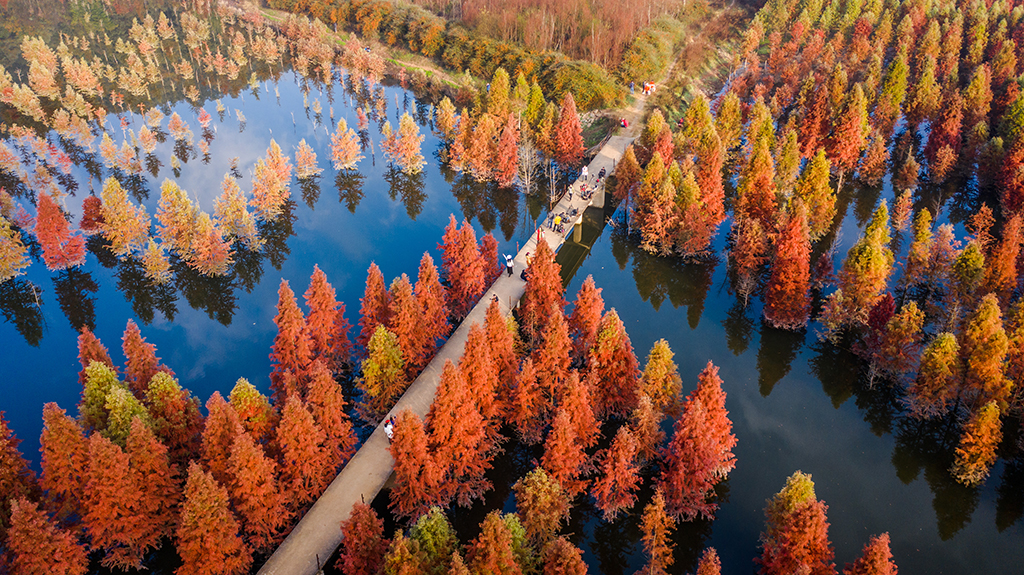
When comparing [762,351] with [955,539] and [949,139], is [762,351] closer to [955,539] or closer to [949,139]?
[955,539]

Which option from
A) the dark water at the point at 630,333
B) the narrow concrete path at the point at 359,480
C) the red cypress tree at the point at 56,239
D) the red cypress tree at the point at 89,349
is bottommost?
the dark water at the point at 630,333

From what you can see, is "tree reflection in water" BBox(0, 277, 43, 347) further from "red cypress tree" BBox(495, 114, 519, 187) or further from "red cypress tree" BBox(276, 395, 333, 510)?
"red cypress tree" BBox(495, 114, 519, 187)

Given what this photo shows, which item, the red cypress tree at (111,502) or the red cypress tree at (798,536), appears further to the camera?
the red cypress tree at (111,502)

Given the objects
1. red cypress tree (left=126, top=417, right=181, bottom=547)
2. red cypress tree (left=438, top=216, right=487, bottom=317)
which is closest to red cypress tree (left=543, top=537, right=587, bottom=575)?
red cypress tree (left=126, top=417, right=181, bottom=547)

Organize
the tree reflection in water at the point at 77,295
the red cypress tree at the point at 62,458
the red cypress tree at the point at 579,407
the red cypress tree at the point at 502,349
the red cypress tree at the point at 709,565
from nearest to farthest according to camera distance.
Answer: the red cypress tree at the point at 709,565, the red cypress tree at the point at 62,458, the red cypress tree at the point at 579,407, the red cypress tree at the point at 502,349, the tree reflection in water at the point at 77,295

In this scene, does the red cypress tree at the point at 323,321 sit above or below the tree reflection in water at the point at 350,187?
above

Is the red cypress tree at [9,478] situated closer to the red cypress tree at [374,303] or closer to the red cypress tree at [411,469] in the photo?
the red cypress tree at [411,469]

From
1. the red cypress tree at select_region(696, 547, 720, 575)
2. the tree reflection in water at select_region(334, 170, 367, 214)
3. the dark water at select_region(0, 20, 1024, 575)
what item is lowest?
the dark water at select_region(0, 20, 1024, 575)

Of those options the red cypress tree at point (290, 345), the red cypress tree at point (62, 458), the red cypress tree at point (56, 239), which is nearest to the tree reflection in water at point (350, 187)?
the red cypress tree at point (56, 239)
